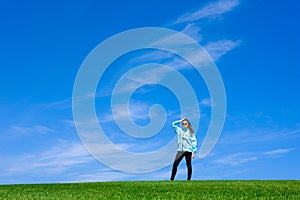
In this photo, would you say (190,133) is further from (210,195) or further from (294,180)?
(210,195)

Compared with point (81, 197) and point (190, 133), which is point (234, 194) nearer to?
point (81, 197)

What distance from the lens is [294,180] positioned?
18078 millimetres

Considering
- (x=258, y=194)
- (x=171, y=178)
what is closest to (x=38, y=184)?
(x=171, y=178)

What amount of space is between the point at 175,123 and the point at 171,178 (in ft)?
7.80

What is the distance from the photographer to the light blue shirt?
20.2m

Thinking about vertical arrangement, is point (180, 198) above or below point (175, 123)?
below

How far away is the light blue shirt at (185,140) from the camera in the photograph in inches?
796

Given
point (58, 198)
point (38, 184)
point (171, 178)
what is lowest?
point (58, 198)

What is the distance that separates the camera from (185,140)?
2023 centimetres

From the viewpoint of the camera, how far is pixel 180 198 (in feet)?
37.1

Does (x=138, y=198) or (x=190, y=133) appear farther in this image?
(x=190, y=133)

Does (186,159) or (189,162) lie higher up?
(186,159)

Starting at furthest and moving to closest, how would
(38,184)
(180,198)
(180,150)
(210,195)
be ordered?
(180,150)
(38,184)
(210,195)
(180,198)

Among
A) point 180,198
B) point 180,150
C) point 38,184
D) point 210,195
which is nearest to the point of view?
point 180,198
